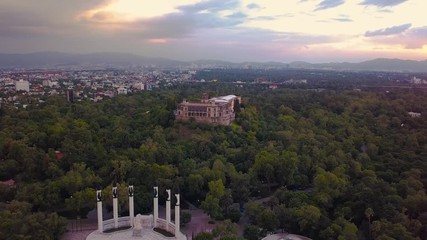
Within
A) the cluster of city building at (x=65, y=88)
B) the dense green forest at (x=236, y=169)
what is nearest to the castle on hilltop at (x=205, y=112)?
the dense green forest at (x=236, y=169)

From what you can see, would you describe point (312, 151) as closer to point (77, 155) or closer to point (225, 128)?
point (225, 128)

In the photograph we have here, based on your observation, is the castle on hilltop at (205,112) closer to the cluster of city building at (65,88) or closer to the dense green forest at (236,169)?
the dense green forest at (236,169)

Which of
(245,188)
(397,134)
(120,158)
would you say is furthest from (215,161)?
(397,134)

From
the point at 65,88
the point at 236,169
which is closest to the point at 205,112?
the point at 236,169

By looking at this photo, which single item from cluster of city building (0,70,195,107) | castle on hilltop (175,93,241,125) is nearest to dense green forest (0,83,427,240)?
castle on hilltop (175,93,241,125)

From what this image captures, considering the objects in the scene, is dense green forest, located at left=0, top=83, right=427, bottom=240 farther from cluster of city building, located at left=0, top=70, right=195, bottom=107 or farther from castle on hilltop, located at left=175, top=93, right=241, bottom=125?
cluster of city building, located at left=0, top=70, right=195, bottom=107

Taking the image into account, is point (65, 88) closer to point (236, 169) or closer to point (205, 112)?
point (205, 112)

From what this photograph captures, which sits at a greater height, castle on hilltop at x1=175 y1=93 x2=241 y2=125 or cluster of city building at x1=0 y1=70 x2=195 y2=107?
castle on hilltop at x1=175 y1=93 x2=241 y2=125

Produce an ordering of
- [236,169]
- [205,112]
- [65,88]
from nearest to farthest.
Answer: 1. [236,169]
2. [205,112]
3. [65,88]
